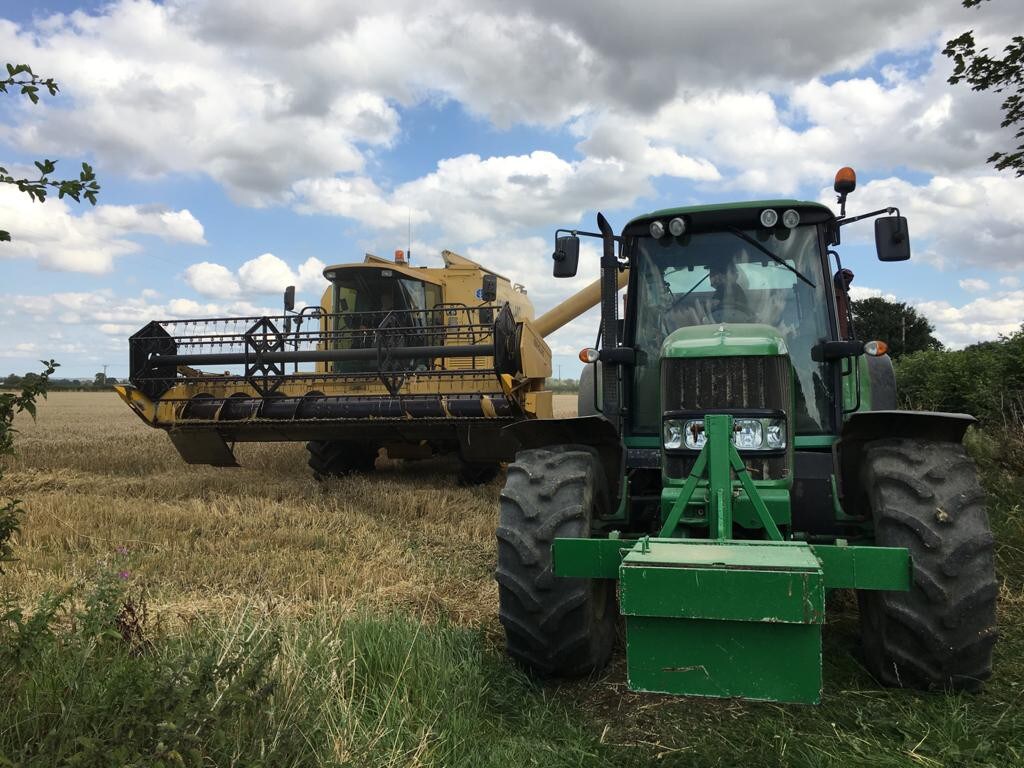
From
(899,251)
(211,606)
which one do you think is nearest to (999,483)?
(899,251)

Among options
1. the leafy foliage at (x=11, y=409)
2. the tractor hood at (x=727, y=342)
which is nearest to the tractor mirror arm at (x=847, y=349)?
the tractor hood at (x=727, y=342)

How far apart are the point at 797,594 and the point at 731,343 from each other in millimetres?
1460

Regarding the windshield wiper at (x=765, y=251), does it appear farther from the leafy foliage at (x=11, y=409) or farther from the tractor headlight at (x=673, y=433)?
the leafy foliage at (x=11, y=409)

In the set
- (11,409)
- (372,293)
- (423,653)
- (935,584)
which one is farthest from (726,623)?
(372,293)

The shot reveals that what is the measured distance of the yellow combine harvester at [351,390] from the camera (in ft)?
26.9

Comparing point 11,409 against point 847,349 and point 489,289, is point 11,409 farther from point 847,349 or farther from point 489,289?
point 489,289

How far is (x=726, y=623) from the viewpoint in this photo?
2.67 m

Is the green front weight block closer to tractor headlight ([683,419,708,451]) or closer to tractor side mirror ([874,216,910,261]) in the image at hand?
tractor headlight ([683,419,708,451])

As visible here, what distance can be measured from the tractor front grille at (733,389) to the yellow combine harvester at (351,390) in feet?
13.7

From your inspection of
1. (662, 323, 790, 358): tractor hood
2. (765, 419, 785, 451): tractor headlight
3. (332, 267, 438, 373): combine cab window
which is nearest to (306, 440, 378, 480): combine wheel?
(332, 267, 438, 373): combine cab window

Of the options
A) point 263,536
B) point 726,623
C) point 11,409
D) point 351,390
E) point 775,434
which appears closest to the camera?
point 11,409

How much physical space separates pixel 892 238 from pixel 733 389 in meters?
1.44

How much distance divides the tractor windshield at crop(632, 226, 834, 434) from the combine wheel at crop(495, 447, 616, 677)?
1168 mm

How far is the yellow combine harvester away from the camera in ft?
26.9
